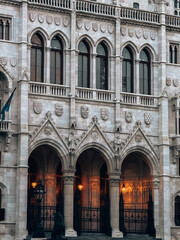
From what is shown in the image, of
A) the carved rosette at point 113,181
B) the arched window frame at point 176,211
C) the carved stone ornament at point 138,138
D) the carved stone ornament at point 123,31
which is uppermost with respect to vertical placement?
the carved stone ornament at point 123,31

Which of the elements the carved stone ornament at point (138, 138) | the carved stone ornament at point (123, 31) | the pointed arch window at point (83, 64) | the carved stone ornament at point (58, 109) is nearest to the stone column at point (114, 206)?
the carved stone ornament at point (138, 138)

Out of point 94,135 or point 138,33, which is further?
point 138,33

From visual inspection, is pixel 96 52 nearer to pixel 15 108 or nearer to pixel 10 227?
pixel 15 108

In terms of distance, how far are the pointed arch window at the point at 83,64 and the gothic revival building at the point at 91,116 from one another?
0.07 meters

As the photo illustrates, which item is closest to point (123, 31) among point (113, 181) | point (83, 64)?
point (83, 64)

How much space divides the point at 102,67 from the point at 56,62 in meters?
3.39

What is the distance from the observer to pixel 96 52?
5181 centimetres

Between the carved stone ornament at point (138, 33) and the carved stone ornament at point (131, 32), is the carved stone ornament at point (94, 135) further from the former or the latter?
the carved stone ornament at point (138, 33)

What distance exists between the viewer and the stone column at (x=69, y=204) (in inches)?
1914

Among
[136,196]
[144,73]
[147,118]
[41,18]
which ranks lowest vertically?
[136,196]

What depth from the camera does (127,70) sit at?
5306cm

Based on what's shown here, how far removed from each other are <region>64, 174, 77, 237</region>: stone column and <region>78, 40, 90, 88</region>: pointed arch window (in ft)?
20.9

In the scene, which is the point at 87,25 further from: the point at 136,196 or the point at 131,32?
the point at 136,196

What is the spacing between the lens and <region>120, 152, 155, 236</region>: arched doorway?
2062 inches
